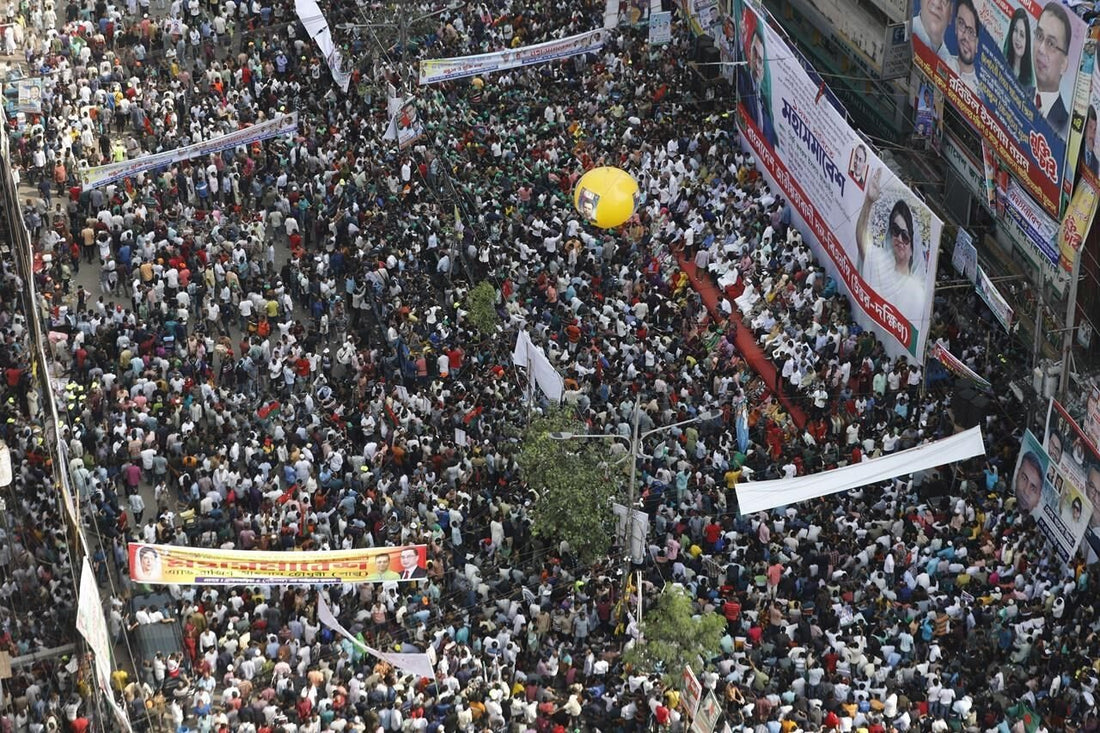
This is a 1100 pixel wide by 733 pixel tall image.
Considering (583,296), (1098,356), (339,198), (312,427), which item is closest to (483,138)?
(339,198)

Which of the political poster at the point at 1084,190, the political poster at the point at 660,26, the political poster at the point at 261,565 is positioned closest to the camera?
the political poster at the point at 261,565

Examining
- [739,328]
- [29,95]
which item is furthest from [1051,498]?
[29,95]

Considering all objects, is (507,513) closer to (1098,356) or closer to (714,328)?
(714,328)

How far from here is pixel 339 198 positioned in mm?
46000

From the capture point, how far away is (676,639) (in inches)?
1270

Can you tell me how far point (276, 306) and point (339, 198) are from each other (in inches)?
182

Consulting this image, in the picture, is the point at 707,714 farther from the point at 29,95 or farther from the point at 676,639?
the point at 29,95

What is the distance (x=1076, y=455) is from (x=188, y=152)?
1964 cm

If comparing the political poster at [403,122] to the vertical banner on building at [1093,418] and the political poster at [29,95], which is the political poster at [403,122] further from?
the vertical banner on building at [1093,418]

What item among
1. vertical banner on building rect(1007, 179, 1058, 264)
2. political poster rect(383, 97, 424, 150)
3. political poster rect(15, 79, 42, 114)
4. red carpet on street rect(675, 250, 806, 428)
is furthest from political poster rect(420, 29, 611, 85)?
vertical banner on building rect(1007, 179, 1058, 264)

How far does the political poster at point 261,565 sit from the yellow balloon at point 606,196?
9.70 meters

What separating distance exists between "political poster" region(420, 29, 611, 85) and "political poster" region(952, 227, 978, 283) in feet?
39.9

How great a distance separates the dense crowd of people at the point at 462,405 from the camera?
33156mm

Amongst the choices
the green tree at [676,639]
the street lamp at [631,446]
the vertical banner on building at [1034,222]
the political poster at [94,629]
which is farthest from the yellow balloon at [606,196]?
the political poster at [94,629]
